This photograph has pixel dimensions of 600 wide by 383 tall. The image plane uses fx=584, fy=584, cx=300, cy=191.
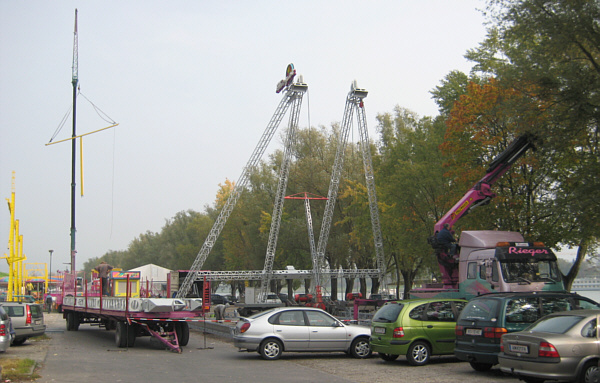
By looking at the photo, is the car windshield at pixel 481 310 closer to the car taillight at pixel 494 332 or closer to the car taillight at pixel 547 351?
the car taillight at pixel 494 332

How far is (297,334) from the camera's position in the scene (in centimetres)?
1527

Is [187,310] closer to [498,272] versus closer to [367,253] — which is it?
[498,272]

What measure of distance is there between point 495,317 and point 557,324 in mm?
1899

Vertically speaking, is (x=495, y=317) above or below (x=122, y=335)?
above

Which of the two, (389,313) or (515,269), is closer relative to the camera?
(389,313)

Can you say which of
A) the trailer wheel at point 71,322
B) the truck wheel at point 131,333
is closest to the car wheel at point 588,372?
the truck wheel at point 131,333

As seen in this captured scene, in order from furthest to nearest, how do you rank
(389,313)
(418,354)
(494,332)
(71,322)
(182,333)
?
(71,322), (182,333), (389,313), (418,354), (494,332)

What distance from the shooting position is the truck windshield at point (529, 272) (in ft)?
53.9

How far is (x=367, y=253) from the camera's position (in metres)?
50.6

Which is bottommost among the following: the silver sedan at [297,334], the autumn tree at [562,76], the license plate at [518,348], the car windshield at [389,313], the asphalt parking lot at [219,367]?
the asphalt parking lot at [219,367]

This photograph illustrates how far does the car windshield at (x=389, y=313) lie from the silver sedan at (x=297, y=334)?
5.07ft

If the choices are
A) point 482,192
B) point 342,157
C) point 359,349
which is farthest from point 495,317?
point 342,157

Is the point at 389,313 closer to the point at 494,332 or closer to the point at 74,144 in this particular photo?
the point at 494,332

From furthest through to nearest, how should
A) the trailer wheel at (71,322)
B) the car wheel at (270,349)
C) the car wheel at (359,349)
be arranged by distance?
the trailer wheel at (71,322)
the car wheel at (359,349)
the car wheel at (270,349)
